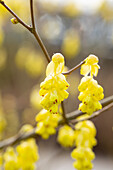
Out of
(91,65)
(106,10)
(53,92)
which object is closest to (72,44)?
(106,10)

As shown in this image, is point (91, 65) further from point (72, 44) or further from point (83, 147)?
point (72, 44)

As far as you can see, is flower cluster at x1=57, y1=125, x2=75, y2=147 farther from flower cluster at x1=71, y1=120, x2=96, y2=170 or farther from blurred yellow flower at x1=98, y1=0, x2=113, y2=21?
blurred yellow flower at x1=98, y1=0, x2=113, y2=21

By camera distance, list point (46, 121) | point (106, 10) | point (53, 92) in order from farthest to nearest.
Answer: point (106, 10), point (46, 121), point (53, 92)

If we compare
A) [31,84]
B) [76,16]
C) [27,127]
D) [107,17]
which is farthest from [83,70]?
[31,84]

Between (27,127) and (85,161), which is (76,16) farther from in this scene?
(85,161)

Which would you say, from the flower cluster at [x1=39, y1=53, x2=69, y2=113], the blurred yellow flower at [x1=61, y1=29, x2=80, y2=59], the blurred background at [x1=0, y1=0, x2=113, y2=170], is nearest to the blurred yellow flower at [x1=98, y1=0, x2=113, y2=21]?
the blurred background at [x1=0, y1=0, x2=113, y2=170]

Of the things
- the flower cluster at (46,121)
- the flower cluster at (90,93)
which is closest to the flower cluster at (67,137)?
the flower cluster at (46,121)
